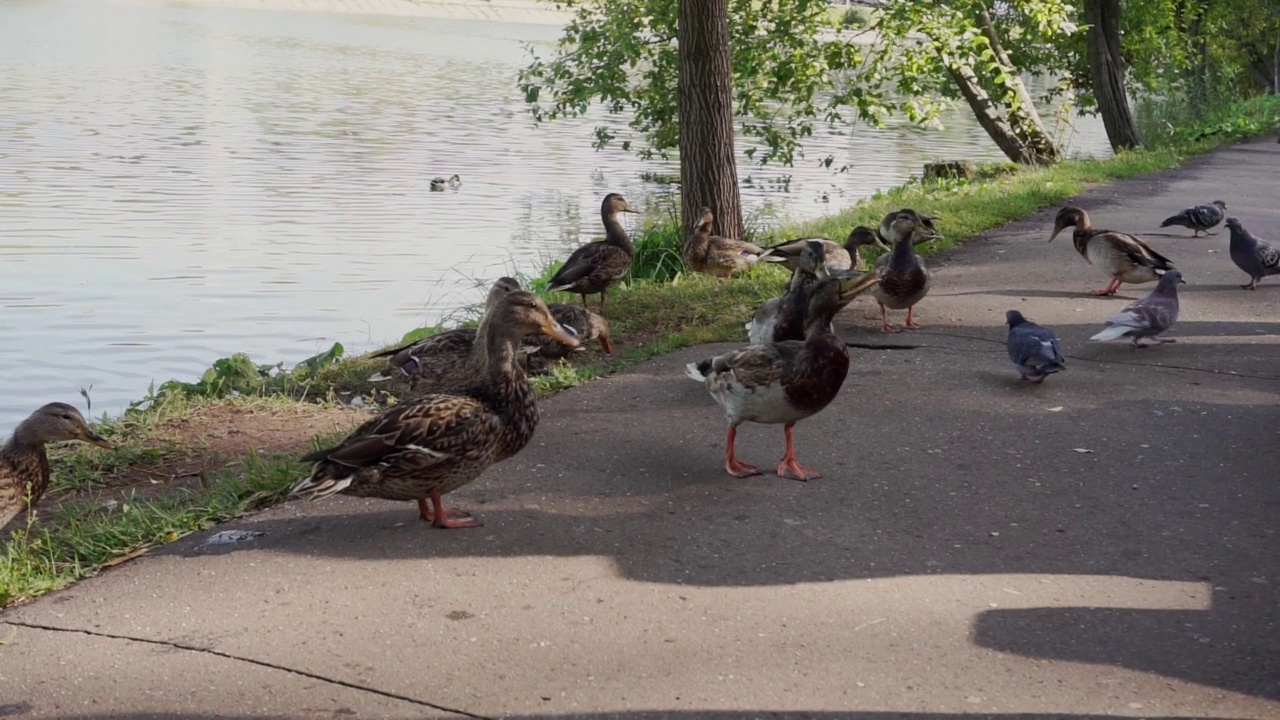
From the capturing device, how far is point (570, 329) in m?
9.86

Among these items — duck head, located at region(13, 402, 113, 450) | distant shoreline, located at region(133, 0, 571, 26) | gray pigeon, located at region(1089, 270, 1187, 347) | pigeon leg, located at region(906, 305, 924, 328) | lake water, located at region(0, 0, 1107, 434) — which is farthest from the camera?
distant shoreline, located at region(133, 0, 571, 26)

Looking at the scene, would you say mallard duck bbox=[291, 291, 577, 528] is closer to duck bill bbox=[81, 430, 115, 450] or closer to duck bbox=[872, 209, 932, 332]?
duck bill bbox=[81, 430, 115, 450]

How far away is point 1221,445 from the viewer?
25.3 ft

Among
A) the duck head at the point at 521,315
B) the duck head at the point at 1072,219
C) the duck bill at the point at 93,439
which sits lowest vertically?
the duck bill at the point at 93,439

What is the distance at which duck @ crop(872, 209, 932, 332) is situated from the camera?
10.1m

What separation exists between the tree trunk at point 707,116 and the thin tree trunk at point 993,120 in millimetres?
11009

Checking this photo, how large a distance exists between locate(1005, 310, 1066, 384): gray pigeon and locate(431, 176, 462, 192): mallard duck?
14.0 meters

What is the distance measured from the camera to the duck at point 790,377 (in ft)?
22.0

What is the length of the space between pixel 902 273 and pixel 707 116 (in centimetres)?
368

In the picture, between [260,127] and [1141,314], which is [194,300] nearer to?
[1141,314]

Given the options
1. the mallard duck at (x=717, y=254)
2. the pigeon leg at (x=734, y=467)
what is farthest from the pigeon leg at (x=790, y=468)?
the mallard duck at (x=717, y=254)

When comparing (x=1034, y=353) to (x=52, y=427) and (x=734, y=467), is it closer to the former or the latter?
(x=734, y=467)

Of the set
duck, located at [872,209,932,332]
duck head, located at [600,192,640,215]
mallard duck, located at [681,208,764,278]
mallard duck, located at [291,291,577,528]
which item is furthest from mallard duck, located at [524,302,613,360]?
mallard duck, located at [291,291,577,528]

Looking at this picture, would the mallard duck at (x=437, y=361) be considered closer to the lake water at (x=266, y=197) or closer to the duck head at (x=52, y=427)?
the duck head at (x=52, y=427)
